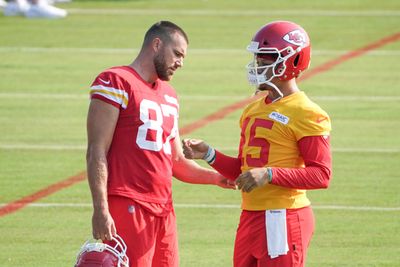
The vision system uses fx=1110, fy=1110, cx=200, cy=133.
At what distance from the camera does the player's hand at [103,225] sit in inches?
239

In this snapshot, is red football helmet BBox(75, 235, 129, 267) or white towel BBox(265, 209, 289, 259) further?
white towel BBox(265, 209, 289, 259)

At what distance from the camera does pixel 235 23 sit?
61.3ft

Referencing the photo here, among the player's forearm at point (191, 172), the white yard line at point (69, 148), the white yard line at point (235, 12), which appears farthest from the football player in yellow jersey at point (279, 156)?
the white yard line at point (235, 12)

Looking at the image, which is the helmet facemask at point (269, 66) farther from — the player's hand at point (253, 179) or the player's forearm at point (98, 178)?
the player's forearm at point (98, 178)

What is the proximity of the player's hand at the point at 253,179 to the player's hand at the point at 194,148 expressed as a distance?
25.4 inches

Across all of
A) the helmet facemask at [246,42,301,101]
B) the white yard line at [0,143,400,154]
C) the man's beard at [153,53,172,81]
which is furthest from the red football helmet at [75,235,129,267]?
the white yard line at [0,143,400,154]

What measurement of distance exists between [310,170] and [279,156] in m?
0.24

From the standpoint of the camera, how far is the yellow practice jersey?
20.3ft

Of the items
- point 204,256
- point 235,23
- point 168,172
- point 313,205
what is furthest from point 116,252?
point 235,23

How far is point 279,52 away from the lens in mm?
6328

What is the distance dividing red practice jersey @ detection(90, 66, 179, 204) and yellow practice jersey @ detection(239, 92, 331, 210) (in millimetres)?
521

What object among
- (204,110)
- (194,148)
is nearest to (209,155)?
(194,148)

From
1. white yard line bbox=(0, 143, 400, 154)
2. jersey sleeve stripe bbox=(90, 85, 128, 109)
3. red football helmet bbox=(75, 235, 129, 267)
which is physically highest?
jersey sleeve stripe bbox=(90, 85, 128, 109)

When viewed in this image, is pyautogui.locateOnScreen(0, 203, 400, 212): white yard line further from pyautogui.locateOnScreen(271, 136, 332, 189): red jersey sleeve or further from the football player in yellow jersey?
pyautogui.locateOnScreen(271, 136, 332, 189): red jersey sleeve
